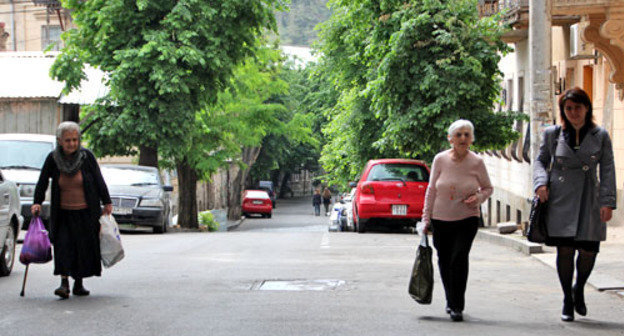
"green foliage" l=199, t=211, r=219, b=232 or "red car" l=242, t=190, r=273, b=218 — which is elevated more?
"green foliage" l=199, t=211, r=219, b=232

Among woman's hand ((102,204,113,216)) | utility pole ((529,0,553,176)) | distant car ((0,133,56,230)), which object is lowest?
woman's hand ((102,204,113,216))

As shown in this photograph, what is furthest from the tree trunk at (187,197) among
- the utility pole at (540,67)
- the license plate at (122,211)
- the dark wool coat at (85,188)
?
the dark wool coat at (85,188)

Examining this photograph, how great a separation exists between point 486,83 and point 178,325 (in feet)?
59.2

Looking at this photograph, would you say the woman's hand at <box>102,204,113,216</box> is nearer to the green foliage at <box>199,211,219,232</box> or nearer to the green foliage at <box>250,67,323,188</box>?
the green foliage at <box>199,211,219,232</box>

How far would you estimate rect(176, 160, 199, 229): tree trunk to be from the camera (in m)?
34.2

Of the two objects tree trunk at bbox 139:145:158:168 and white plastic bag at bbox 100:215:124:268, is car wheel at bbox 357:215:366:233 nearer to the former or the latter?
tree trunk at bbox 139:145:158:168

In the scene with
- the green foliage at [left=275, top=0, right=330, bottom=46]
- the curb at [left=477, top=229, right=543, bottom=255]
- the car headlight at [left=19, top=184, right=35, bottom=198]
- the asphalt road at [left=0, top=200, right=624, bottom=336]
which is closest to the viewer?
the asphalt road at [left=0, top=200, right=624, bottom=336]

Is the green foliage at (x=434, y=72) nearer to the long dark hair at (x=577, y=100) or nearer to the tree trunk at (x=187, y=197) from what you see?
the tree trunk at (x=187, y=197)

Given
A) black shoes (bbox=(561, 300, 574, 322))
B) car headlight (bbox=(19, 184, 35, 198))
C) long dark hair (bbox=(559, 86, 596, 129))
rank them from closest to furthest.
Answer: long dark hair (bbox=(559, 86, 596, 129)) → black shoes (bbox=(561, 300, 574, 322)) → car headlight (bbox=(19, 184, 35, 198))

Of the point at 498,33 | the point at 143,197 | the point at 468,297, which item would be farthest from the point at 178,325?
the point at 498,33

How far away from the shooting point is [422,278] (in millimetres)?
8328

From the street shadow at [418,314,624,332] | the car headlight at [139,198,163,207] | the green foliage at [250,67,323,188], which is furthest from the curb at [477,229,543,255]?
the green foliage at [250,67,323,188]

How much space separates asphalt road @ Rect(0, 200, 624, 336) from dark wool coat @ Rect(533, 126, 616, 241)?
2.48 ft

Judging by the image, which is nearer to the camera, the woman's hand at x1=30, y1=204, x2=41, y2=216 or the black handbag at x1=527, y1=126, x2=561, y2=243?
the black handbag at x1=527, y1=126, x2=561, y2=243
